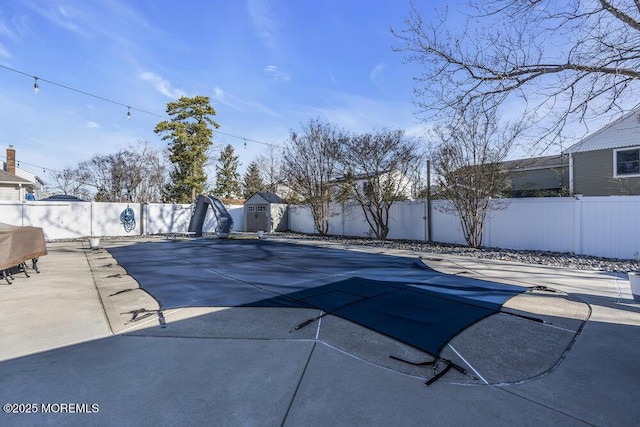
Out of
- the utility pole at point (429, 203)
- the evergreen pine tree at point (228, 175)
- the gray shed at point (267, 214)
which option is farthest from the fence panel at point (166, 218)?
the evergreen pine tree at point (228, 175)

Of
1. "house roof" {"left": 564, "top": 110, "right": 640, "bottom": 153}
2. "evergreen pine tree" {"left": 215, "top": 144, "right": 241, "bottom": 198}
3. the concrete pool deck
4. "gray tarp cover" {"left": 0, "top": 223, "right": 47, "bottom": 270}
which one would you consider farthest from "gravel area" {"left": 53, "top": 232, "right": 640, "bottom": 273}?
"evergreen pine tree" {"left": 215, "top": 144, "right": 241, "bottom": 198}

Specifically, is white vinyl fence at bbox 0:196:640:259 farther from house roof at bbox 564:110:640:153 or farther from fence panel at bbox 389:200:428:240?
house roof at bbox 564:110:640:153

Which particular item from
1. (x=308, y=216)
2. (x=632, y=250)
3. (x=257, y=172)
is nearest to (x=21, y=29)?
(x=308, y=216)

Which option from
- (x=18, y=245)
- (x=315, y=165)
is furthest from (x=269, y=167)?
(x=18, y=245)

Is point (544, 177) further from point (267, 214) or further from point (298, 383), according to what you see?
point (298, 383)

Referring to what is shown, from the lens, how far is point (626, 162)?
13.3 metres

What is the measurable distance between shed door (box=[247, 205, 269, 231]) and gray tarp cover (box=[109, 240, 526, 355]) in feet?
42.3

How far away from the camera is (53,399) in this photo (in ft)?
7.63

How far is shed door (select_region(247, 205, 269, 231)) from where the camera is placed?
2164cm

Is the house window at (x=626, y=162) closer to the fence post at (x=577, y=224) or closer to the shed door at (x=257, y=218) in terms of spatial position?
the fence post at (x=577, y=224)

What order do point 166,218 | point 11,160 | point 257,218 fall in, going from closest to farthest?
point 166,218 → point 257,218 → point 11,160

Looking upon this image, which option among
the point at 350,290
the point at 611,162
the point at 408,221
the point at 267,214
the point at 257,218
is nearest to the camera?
the point at 350,290

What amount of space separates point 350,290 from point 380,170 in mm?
9806

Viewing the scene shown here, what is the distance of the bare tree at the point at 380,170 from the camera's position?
1388 cm
